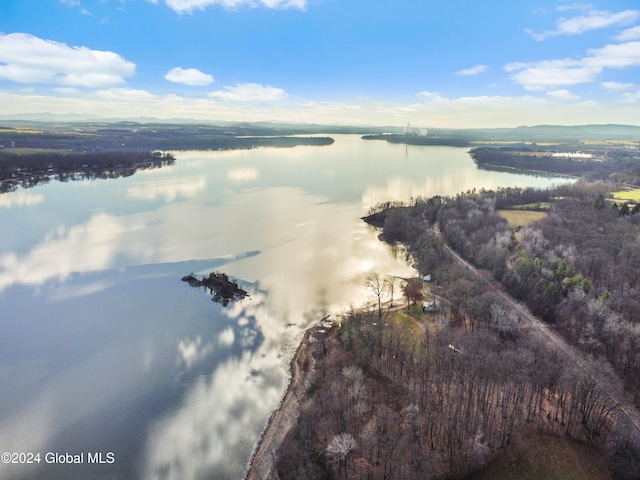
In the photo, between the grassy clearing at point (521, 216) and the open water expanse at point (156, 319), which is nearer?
the open water expanse at point (156, 319)

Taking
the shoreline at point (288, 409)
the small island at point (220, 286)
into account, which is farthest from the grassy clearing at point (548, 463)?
the small island at point (220, 286)

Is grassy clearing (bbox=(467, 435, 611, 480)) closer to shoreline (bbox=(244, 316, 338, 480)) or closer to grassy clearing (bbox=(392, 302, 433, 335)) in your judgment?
shoreline (bbox=(244, 316, 338, 480))

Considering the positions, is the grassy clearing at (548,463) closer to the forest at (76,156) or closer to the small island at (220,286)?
the small island at (220,286)

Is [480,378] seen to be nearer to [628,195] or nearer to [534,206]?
[534,206]

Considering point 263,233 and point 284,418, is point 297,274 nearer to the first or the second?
point 263,233

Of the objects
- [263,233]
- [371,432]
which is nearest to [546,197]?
[263,233]

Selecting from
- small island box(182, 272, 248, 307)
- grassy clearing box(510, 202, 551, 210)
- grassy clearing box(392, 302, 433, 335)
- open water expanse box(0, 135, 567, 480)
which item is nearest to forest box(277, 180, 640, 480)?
grassy clearing box(392, 302, 433, 335)

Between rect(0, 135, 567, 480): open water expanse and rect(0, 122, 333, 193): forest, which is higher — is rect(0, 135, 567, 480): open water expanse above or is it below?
below
